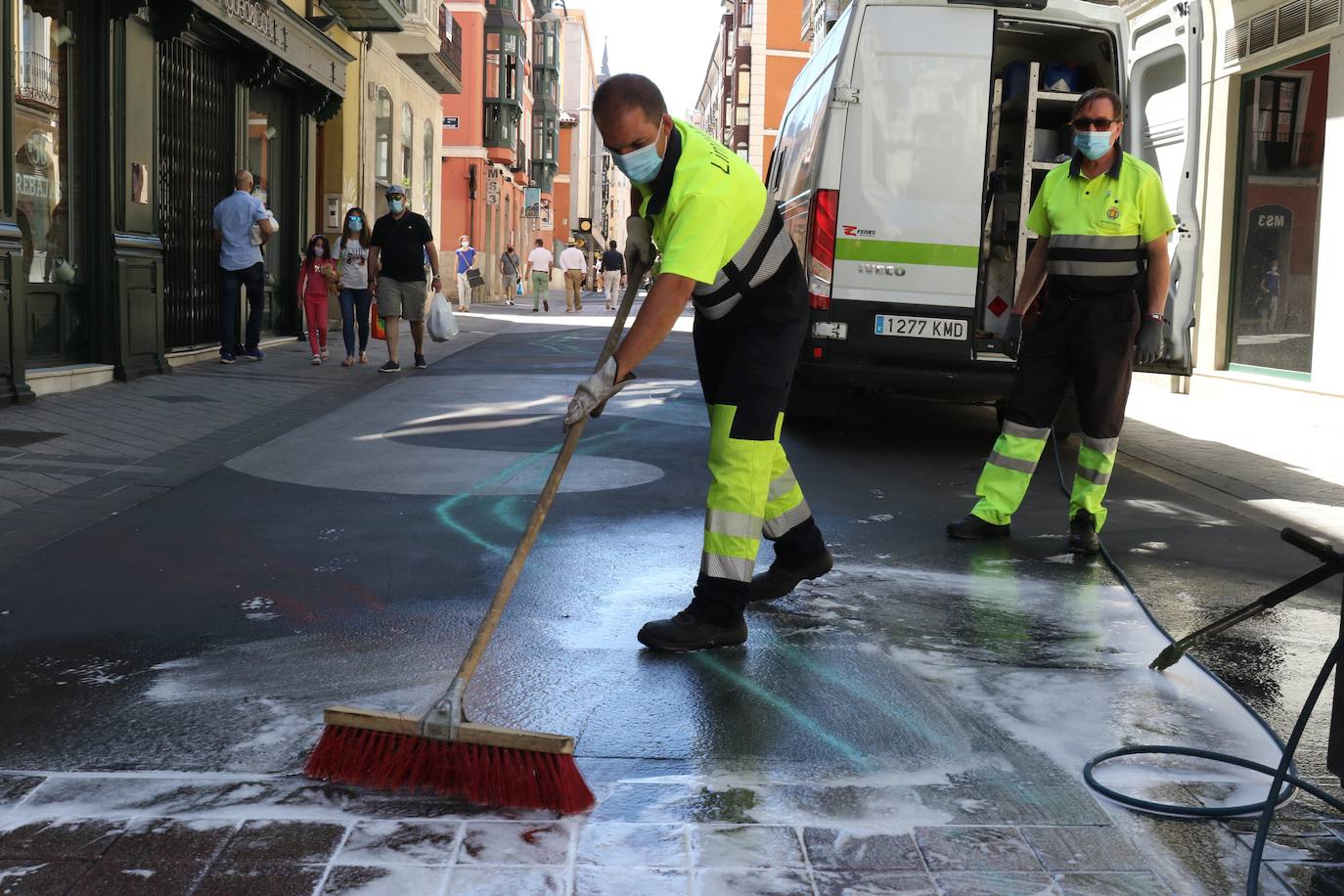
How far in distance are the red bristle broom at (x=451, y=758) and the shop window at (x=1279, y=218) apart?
13.3 metres

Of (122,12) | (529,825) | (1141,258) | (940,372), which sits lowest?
(529,825)

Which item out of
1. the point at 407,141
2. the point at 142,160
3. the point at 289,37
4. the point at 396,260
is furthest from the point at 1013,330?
the point at 407,141

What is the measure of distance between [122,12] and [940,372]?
7604mm

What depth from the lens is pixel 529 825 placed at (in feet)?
9.57

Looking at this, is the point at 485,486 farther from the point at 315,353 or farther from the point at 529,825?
the point at 315,353

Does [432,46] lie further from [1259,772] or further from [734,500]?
[1259,772]

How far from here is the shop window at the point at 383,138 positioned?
25.9m

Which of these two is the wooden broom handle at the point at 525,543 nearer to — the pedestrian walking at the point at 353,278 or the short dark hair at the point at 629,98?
the short dark hair at the point at 629,98

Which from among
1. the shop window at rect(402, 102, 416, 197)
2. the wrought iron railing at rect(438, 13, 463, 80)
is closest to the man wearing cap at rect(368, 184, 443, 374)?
the shop window at rect(402, 102, 416, 197)

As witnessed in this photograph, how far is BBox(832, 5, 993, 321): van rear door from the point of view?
866cm

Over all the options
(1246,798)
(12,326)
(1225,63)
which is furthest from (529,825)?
(1225,63)

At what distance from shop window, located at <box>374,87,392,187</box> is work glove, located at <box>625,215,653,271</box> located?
885 inches

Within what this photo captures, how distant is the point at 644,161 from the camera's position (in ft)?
13.3

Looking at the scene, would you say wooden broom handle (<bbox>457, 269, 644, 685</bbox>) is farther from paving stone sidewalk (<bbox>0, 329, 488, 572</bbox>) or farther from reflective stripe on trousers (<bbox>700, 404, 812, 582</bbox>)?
paving stone sidewalk (<bbox>0, 329, 488, 572</bbox>)
